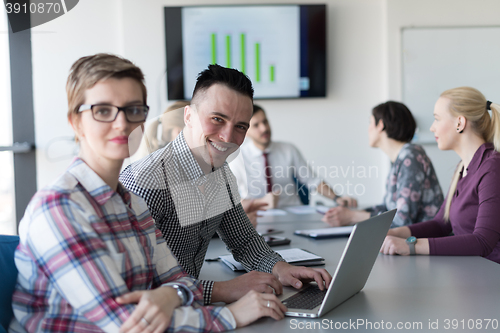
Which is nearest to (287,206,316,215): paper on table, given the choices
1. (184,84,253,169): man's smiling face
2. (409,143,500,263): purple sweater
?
(409,143,500,263): purple sweater

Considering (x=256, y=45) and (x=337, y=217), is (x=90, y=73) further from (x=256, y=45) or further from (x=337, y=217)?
(x=256, y=45)

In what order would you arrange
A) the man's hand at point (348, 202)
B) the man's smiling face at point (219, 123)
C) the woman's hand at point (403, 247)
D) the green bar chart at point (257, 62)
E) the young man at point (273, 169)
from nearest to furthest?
1. the man's smiling face at point (219, 123)
2. the woman's hand at point (403, 247)
3. the man's hand at point (348, 202)
4. the young man at point (273, 169)
5. the green bar chart at point (257, 62)

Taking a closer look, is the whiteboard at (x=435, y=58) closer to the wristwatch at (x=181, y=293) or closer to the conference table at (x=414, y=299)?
the conference table at (x=414, y=299)

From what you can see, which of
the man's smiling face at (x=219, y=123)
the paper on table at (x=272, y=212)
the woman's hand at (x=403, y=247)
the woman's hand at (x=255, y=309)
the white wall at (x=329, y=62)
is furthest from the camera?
the white wall at (x=329, y=62)

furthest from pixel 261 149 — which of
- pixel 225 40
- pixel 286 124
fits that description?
pixel 225 40

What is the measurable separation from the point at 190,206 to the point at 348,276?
0.56 m

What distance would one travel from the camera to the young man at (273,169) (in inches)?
134

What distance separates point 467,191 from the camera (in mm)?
1895

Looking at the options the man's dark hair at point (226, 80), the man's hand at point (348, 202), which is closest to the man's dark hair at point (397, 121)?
the man's hand at point (348, 202)

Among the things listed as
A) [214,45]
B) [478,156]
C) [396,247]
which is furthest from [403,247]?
[214,45]

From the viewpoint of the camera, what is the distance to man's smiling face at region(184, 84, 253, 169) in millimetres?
1426

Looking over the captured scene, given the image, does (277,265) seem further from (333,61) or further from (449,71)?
(449,71)

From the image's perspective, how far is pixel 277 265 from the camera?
1352mm

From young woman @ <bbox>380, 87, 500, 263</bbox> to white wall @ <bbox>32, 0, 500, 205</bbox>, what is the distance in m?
1.93
